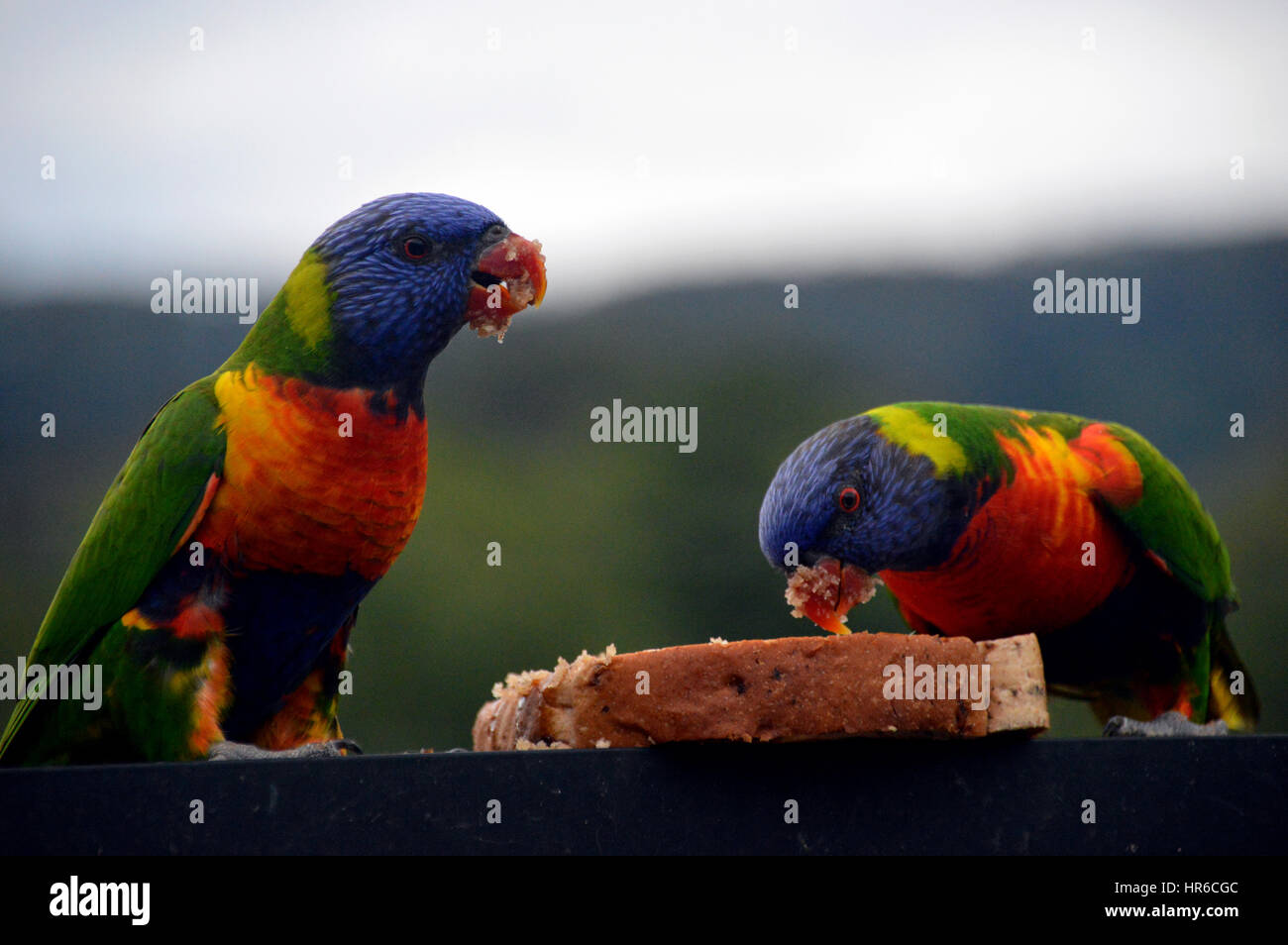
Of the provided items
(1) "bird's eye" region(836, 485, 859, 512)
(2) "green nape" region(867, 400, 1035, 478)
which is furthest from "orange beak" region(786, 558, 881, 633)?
(2) "green nape" region(867, 400, 1035, 478)

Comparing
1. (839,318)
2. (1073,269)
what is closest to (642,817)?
(1073,269)

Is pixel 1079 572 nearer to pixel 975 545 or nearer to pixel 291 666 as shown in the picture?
pixel 975 545

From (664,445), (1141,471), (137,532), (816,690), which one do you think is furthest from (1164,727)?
(664,445)

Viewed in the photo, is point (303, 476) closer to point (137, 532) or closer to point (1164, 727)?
point (137, 532)

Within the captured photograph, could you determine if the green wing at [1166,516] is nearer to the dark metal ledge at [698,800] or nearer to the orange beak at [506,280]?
the dark metal ledge at [698,800]

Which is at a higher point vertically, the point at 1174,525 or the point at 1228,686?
the point at 1174,525

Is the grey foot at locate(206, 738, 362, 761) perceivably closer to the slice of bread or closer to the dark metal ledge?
the dark metal ledge
